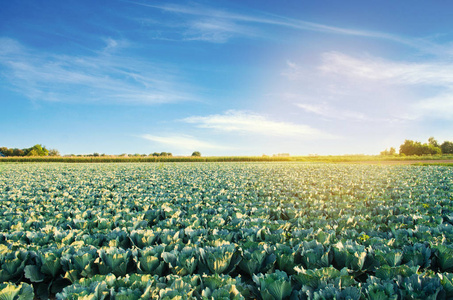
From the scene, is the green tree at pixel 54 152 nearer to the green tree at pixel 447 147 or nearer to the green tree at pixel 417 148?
the green tree at pixel 417 148

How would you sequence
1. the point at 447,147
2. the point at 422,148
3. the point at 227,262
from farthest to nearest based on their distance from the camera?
the point at 447,147 < the point at 422,148 < the point at 227,262

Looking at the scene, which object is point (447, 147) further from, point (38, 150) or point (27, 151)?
point (27, 151)

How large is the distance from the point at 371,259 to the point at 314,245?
764 mm

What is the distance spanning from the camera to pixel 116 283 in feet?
9.78

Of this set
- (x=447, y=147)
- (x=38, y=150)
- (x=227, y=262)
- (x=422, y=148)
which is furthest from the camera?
(x=38, y=150)

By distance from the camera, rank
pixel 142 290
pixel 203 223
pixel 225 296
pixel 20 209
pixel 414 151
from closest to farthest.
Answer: pixel 225 296 → pixel 142 290 → pixel 203 223 → pixel 20 209 → pixel 414 151

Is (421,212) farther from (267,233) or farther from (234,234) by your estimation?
(234,234)

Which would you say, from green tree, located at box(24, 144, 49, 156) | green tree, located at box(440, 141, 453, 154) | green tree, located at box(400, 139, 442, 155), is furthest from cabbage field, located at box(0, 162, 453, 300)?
green tree, located at box(24, 144, 49, 156)

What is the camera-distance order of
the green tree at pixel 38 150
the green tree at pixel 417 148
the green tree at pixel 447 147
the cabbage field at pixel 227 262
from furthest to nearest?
the green tree at pixel 38 150 < the green tree at pixel 447 147 < the green tree at pixel 417 148 < the cabbage field at pixel 227 262

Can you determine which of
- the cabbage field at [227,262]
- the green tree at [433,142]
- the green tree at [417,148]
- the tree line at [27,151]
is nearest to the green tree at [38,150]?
the tree line at [27,151]

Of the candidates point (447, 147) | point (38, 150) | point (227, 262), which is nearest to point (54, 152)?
point (38, 150)

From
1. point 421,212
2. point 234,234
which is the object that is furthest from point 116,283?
point 421,212

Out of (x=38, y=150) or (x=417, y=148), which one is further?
(x=38, y=150)

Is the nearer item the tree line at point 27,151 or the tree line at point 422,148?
the tree line at point 422,148
